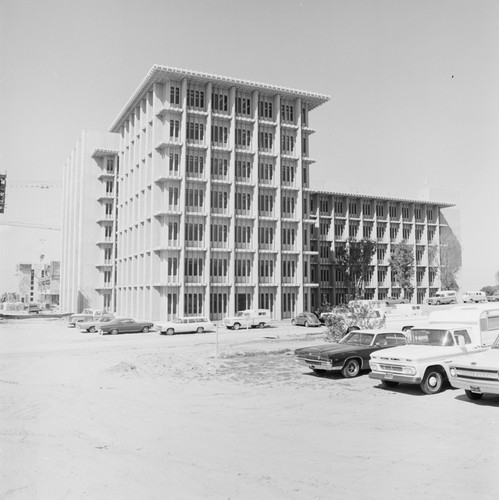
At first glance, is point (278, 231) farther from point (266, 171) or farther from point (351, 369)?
point (351, 369)

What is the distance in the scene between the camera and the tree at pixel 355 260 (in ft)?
242

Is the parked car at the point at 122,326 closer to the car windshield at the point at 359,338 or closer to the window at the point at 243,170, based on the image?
the window at the point at 243,170

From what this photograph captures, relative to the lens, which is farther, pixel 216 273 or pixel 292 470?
pixel 216 273

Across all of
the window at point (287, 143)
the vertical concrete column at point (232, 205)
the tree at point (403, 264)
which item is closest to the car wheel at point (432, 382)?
the vertical concrete column at point (232, 205)

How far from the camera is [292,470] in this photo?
25.6 ft

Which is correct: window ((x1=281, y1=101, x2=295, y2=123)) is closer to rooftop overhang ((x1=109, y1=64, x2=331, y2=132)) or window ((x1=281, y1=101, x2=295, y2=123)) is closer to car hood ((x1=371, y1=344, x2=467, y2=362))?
rooftop overhang ((x1=109, y1=64, x2=331, y2=132))

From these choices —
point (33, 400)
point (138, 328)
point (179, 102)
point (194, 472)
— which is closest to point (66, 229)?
point (179, 102)

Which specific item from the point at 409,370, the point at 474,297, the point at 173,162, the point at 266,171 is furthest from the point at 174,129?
the point at 474,297

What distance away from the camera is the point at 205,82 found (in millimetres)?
55562

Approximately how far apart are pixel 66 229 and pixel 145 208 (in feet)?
113

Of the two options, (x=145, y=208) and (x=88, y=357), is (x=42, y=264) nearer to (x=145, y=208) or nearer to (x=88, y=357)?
(x=145, y=208)

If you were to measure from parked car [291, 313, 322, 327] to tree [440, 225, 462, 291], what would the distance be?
4593cm

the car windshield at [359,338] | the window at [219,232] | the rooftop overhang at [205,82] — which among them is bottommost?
the car windshield at [359,338]

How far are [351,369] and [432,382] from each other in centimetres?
328
